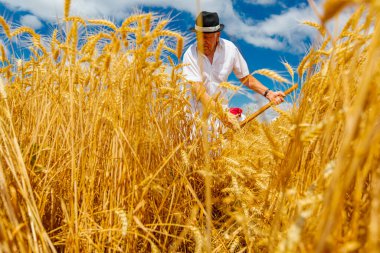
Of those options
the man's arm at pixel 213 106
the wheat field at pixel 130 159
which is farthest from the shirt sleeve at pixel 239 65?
the wheat field at pixel 130 159

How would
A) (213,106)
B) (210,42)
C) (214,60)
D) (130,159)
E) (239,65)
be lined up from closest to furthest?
(130,159)
(213,106)
(210,42)
(214,60)
(239,65)

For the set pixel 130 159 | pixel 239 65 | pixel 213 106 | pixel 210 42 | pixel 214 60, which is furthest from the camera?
pixel 239 65

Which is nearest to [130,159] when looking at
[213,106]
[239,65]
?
[213,106]

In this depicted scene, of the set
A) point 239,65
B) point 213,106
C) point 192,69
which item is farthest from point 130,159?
point 239,65

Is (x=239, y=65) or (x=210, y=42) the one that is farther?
(x=239, y=65)

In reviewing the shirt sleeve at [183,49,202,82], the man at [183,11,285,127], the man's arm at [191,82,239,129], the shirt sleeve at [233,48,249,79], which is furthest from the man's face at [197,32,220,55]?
the man's arm at [191,82,239,129]

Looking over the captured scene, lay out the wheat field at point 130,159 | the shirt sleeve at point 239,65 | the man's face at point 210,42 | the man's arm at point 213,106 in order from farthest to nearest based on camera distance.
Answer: the shirt sleeve at point 239,65
the man's face at point 210,42
the man's arm at point 213,106
the wheat field at point 130,159

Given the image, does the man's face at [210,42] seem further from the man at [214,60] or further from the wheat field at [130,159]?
the wheat field at [130,159]

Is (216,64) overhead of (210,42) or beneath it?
beneath

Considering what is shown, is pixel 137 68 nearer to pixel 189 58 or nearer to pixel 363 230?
pixel 363 230

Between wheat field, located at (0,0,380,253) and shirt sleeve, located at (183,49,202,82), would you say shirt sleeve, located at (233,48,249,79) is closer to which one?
shirt sleeve, located at (183,49,202,82)

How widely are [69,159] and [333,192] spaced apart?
45.1 inches

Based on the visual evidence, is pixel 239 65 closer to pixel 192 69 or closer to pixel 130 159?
pixel 192 69

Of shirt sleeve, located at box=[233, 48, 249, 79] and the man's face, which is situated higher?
the man's face
